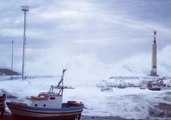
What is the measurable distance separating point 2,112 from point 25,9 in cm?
4798

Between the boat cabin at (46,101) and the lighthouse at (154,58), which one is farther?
the lighthouse at (154,58)

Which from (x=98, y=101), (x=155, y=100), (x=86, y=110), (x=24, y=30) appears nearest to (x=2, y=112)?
(x=86, y=110)

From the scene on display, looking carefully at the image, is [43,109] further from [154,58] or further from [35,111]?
[154,58]

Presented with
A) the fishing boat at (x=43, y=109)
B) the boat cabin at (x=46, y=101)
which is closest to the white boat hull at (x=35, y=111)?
the fishing boat at (x=43, y=109)

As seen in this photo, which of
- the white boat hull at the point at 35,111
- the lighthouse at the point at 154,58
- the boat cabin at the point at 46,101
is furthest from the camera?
the lighthouse at the point at 154,58

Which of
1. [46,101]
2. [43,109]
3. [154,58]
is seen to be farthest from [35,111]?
[154,58]

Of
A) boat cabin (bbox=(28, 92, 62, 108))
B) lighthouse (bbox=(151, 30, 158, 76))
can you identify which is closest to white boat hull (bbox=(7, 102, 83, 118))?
boat cabin (bbox=(28, 92, 62, 108))

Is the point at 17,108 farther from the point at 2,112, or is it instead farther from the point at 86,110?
the point at 86,110

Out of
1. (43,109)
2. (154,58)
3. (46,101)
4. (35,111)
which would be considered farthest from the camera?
(154,58)

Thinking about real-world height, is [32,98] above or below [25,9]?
below

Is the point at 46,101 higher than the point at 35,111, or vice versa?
the point at 46,101

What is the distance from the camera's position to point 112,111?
43.1 meters

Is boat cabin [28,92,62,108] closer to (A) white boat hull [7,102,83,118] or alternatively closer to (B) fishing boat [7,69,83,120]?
(B) fishing boat [7,69,83,120]

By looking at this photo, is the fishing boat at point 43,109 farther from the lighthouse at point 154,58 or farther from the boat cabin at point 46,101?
the lighthouse at point 154,58
